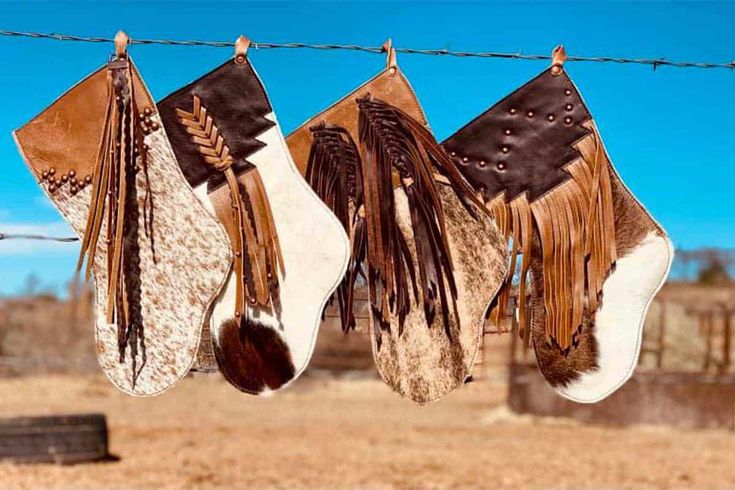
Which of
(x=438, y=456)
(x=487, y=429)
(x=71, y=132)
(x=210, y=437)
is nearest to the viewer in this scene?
(x=71, y=132)

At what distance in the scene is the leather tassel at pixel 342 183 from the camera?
2039 mm

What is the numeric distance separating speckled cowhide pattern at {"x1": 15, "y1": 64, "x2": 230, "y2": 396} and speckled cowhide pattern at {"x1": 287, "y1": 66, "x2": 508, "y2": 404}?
285 mm

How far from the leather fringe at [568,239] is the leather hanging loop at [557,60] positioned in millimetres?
153

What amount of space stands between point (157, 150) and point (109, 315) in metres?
0.34

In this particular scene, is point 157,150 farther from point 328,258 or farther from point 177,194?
point 328,258

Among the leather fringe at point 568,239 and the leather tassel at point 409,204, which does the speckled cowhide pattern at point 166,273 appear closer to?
the leather tassel at point 409,204

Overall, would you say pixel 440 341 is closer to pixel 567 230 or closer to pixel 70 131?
pixel 567 230

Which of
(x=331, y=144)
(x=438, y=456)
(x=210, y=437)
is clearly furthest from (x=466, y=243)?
(x=210, y=437)

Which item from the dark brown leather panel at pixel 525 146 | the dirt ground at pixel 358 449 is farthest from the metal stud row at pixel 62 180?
the dirt ground at pixel 358 449

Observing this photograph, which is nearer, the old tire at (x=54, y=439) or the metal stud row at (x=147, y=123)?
the metal stud row at (x=147, y=123)

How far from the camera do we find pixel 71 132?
1960 millimetres

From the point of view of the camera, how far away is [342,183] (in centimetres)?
205

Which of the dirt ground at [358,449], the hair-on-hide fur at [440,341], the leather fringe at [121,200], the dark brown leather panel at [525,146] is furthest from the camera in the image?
the dirt ground at [358,449]

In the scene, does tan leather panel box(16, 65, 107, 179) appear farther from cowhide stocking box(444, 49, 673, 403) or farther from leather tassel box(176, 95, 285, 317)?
cowhide stocking box(444, 49, 673, 403)
